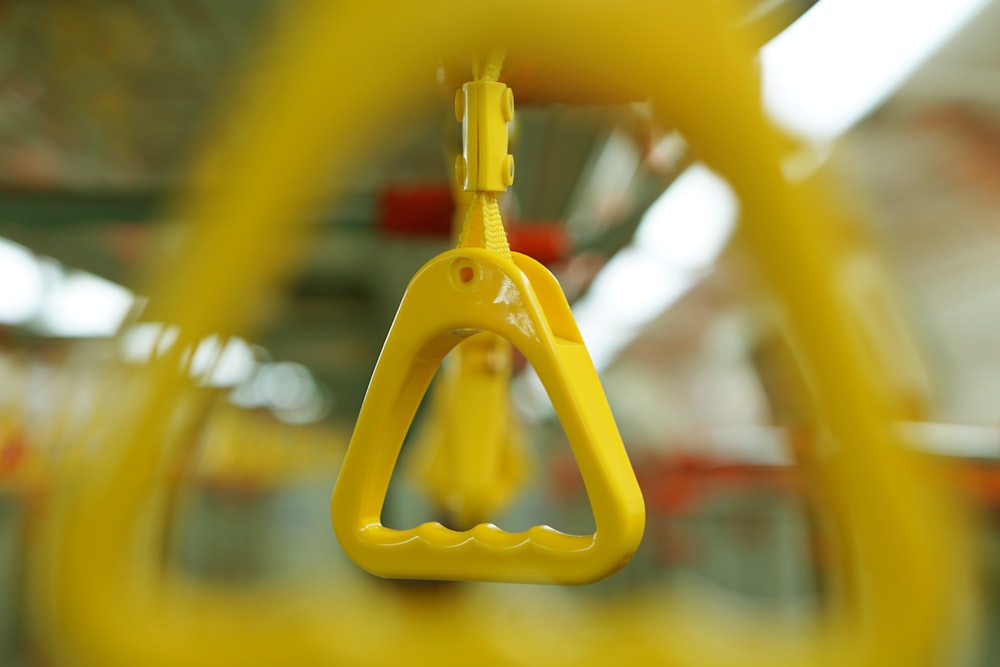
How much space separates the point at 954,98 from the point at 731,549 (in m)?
2.37

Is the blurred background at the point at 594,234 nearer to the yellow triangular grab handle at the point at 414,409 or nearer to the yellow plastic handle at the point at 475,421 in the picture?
the yellow triangular grab handle at the point at 414,409

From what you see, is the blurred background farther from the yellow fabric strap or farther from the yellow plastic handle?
the yellow plastic handle

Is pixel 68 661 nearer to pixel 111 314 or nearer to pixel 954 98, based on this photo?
pixel 954 98

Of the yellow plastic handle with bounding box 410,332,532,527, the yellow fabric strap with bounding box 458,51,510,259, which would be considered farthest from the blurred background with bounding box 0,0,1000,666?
the yellow plastic handle with bounding box 410,332,532,527

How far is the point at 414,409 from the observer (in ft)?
1.77

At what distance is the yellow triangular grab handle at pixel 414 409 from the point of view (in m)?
0.47

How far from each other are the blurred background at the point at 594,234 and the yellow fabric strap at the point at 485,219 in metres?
0.06

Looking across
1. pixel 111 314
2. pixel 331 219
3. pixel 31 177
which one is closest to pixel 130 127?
pixel 31 177

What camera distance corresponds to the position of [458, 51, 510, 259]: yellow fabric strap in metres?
0.55

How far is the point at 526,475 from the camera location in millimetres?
1616

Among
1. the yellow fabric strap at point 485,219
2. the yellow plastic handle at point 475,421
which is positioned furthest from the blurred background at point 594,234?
the yellow plastic handle at point 475,421

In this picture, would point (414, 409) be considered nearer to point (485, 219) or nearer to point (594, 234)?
point (485, 219)

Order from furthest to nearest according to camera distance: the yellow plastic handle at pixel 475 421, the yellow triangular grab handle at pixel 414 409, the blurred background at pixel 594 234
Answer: the blurred background at pixel 594 234 < the yellow plastic handle at pixel 475 421 < the yellow triangular grab handle at pixel 414 409

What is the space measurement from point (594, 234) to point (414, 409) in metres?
2.50
